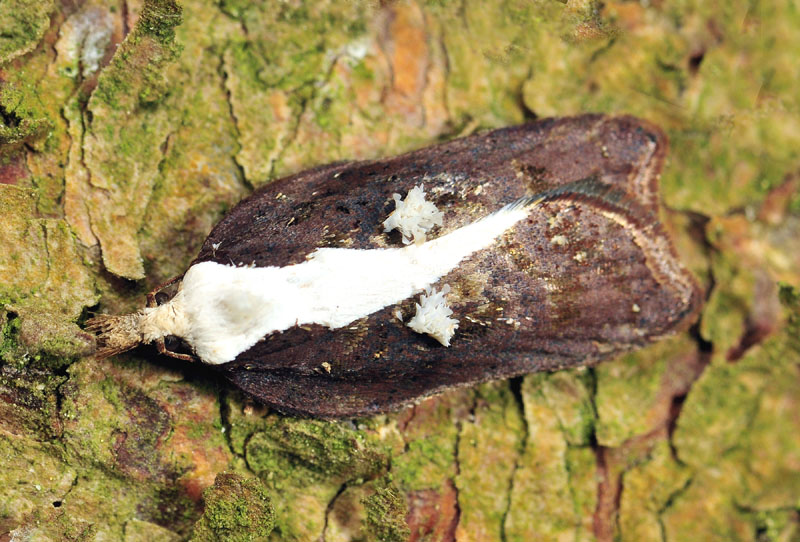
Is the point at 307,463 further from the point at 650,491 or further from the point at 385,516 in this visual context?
the point at 650,491

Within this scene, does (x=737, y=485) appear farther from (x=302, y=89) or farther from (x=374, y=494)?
(x=302, y=89)

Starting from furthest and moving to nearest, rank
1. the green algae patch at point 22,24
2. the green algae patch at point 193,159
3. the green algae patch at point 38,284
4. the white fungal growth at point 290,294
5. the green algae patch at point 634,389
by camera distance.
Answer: the green algae patch at point 634,389
the green algae patch at point 193,159
the green algae patch at point 22,24
the green algae patch at point 38,284
the white fungal growth at point 290,294

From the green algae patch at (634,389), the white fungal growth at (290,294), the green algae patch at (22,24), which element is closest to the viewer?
the white fungal growth at (290,294)

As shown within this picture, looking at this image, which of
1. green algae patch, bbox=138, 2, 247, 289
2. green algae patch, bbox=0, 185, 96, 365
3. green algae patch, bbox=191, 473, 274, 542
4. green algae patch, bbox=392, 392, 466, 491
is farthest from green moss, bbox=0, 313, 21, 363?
green algae patch, bbox=392, 392, 466, 491

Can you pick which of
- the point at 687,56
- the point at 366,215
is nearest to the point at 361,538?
the point at 366,215

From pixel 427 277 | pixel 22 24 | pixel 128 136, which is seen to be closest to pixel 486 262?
pixel 427 277

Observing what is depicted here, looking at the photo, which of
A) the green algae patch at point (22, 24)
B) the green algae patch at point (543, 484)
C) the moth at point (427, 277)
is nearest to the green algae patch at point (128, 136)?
the green algae patch at point (22, 24)

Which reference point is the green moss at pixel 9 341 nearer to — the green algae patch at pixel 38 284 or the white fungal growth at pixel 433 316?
the green algae patch at pixel 38 284

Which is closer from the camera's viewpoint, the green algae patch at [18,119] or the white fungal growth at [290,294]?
the white fungal growth at [290,294]
